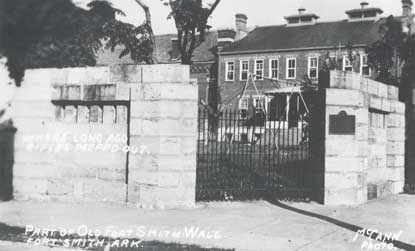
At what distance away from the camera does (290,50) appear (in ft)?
141

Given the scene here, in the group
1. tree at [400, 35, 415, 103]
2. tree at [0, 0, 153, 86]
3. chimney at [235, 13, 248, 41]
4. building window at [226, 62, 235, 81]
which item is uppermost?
chimney at [235, 13, 248, 41]

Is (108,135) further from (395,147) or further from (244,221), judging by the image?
(395,147)

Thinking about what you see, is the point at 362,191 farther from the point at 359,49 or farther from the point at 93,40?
the point at 359,49

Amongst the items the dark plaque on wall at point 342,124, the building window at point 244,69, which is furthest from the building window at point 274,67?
the dark plaque on wall at point 342,124

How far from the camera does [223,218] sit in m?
8.41

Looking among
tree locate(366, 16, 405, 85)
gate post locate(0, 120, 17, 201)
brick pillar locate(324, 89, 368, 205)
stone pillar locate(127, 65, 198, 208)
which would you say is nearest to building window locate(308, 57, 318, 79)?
tree locate(366, 16, 405, 85)

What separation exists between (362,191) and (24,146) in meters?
7.12

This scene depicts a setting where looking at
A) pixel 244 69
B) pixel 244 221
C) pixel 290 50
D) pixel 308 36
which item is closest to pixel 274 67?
pixel 290 50

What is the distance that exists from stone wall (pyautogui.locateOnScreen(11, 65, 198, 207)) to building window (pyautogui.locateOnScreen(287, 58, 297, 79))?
34.8 metres

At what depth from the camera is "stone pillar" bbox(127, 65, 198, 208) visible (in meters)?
9.23

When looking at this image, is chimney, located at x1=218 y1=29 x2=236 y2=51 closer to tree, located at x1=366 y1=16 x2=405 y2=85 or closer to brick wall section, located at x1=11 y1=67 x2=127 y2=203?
tree, located at x1=366 y1=16 x2=405 y2=85

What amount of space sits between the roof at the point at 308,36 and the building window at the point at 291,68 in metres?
1.04

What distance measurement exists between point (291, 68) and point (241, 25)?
7.15 m

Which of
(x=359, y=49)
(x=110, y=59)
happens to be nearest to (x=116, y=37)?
(x=359, y=49)
